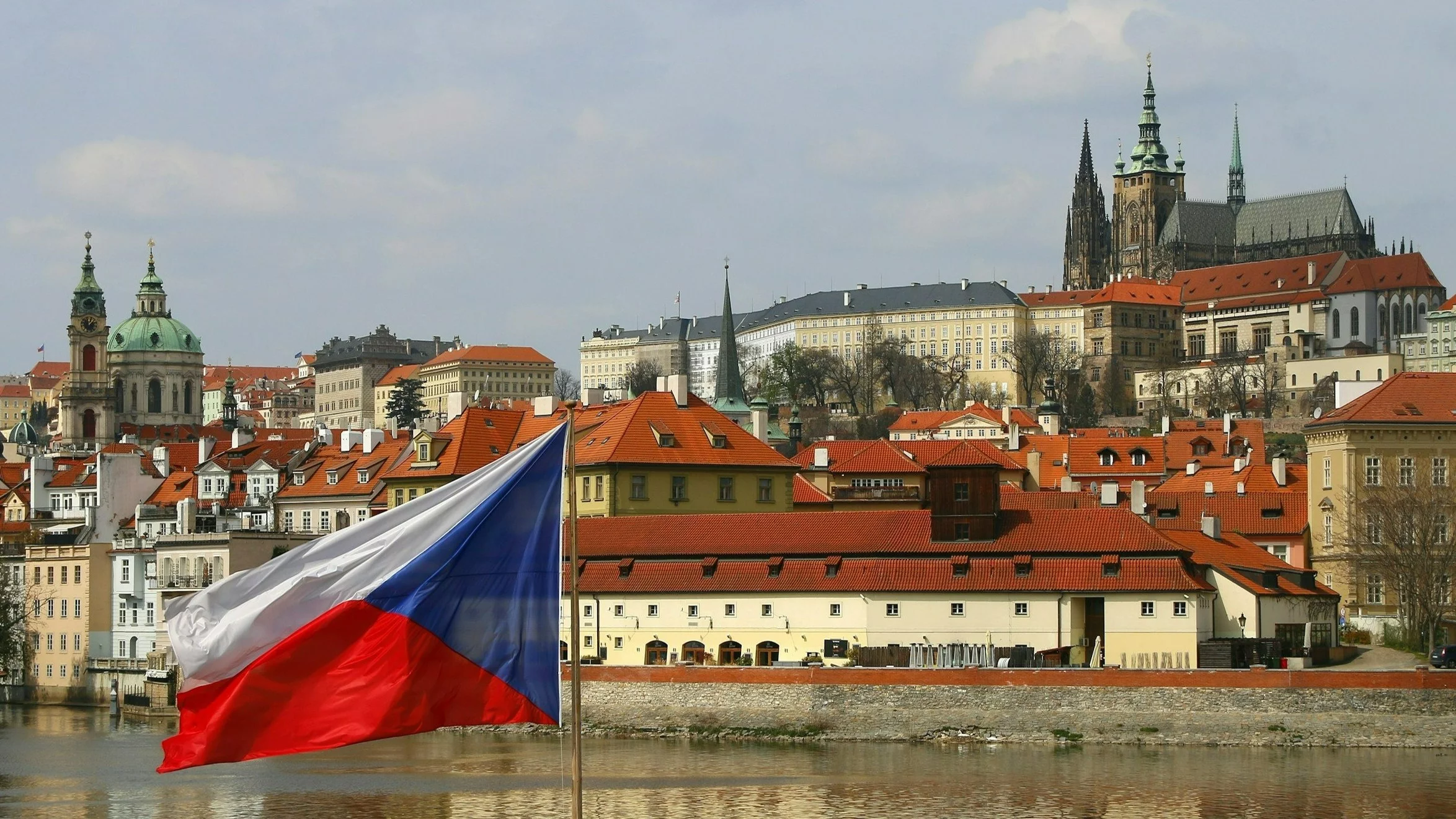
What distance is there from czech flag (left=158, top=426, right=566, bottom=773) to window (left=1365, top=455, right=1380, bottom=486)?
7045 cm

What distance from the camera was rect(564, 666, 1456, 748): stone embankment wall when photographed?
58062 millimetres

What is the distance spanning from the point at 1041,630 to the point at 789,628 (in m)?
7.56

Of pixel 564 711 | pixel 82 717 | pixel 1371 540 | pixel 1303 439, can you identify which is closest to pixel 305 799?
pixel 564 711

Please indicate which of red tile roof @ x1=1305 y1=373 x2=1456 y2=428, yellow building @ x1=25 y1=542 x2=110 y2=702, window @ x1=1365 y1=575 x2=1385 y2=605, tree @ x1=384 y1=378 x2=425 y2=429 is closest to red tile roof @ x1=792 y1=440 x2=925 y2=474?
red tile roof @ x1=1305 y1=373 x2=1456 y2=428

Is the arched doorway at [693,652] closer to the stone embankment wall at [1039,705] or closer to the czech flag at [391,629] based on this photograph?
the stone embankment wall at [1039,705]

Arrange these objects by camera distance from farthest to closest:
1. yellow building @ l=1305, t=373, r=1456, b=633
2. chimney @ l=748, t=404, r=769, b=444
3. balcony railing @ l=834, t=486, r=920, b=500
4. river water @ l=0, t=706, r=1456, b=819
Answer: chimney @ l=748, t=404, r=769, b=444
balcony railing @ l=834, t=486, r=920, b=500
yellow building @ l=1305, t=373, r=1456, b=633
river water @ l=0, t=706, r=1456, b=819

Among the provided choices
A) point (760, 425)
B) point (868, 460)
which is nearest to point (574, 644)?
point (868, 460)

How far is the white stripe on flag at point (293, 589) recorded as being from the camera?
17.0m

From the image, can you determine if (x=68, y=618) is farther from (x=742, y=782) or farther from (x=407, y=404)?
(x=407, y=404)

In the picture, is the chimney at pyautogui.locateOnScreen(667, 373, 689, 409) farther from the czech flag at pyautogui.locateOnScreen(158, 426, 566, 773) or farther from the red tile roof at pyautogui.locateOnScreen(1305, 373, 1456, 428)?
the czech flag at pyautogui.locateOnScreen(158, 426, 566, 773)

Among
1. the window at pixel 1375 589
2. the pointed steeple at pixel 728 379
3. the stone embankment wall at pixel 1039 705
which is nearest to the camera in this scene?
the stone embankment wall at pixel 1039 705

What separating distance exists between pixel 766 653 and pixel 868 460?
27.8 meters

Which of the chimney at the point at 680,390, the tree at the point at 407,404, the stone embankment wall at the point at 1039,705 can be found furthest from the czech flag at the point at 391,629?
the tree at the point at 407,404

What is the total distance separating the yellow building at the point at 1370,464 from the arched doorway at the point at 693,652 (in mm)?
26192
